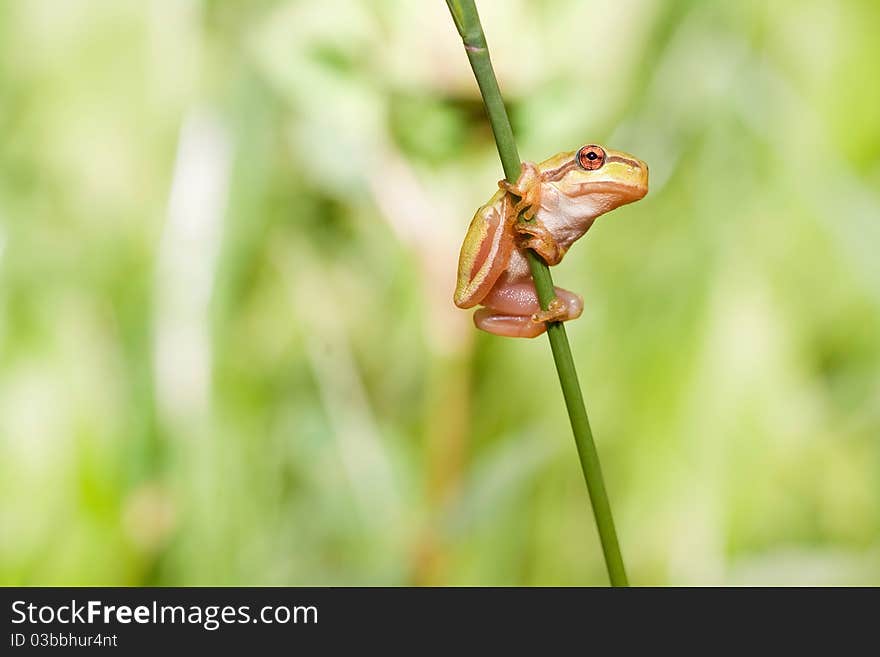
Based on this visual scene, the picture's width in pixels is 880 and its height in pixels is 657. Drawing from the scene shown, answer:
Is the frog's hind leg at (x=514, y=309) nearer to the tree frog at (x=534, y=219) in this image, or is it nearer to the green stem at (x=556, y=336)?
the tree frog at (x=534, y=219)

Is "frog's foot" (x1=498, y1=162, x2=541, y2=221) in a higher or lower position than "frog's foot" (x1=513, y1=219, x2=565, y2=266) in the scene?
higher

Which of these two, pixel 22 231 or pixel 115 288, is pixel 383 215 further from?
pixel 22 231

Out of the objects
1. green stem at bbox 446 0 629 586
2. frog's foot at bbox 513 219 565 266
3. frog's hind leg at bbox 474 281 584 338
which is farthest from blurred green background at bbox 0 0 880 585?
green stem at bbox 446 0 629 586

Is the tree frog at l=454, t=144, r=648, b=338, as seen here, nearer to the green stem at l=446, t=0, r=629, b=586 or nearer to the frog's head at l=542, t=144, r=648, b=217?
the frog's head at l=542, t=144, r=648, b=217

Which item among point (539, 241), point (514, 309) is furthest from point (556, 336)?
point (514, 309)

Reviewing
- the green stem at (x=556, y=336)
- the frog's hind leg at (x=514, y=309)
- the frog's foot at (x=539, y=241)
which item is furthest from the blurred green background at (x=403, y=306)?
the green stem at (x=556, y=336)

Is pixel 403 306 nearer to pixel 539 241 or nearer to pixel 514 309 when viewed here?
pixel 514 309
